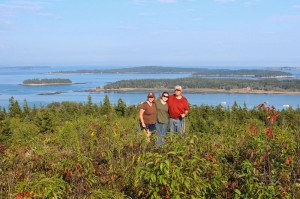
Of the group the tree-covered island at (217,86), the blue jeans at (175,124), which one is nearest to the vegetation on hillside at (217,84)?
the tree-covered island at (217,86)

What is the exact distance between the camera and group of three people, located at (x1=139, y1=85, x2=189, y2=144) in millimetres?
7484

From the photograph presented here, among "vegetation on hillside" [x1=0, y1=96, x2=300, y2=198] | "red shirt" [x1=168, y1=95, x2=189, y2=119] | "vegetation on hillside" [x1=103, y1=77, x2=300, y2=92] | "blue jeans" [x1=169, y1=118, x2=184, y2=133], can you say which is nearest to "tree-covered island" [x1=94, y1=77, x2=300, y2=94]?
"vegetation on hillside" [x1=103, y1=77, x2=300, y2=92]

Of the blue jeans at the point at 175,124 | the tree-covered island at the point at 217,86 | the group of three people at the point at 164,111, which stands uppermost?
the group of three people at the point at 164,111

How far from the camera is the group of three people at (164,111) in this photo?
7484 millimetres

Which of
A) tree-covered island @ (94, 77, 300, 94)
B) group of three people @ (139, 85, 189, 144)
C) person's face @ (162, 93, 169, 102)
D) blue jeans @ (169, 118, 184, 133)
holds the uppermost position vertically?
person's face @ (162, 93, 169, 102)

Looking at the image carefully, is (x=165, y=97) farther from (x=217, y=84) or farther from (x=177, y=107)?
(x=217, y=84)

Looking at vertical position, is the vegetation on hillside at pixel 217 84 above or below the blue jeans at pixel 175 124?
below

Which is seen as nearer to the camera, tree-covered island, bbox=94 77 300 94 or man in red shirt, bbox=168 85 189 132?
man in red shirt, bbox=168 85 189 132

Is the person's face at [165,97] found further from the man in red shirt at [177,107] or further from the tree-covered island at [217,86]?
the tree-covered island at [217,86]

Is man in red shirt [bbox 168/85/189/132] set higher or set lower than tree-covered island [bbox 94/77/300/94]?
higher

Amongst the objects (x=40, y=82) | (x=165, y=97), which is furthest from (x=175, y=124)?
(x=40, y=82)

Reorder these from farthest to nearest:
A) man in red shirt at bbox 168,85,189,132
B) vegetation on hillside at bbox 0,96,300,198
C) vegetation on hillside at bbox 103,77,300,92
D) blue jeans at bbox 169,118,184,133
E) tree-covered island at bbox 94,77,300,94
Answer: vegetation on hillside at bbox 103,77,300,92 → tree-covered island at bbox 94,77,300,94 → blue jeans at bbox 169,118,184,133 → man in red shirt at bbox 168,85,189,132 → vegetation on hillside at bbox 0,96,300,198

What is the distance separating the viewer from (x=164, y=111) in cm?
759

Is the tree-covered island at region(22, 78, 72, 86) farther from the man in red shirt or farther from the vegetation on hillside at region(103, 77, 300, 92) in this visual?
the man in red shirt
